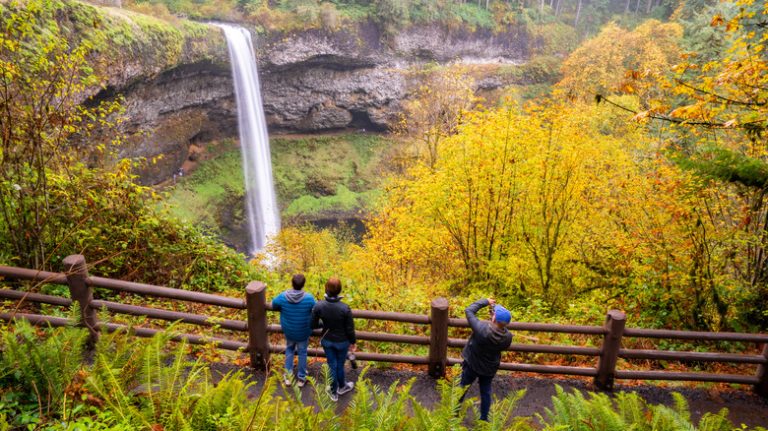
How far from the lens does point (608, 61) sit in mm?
33812

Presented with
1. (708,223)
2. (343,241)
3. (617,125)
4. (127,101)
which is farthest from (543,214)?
(127,101)

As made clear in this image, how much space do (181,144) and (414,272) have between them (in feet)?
89.2

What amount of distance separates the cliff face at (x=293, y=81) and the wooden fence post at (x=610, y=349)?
27198 millimetres

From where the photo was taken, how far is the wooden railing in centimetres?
599

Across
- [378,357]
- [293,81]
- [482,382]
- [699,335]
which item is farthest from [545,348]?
[293,81]

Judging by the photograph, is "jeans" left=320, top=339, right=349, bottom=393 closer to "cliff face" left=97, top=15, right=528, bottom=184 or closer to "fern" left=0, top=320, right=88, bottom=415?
"fern" left=0, top=320, right=88, bottom=415

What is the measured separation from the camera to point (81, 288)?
19.7 feet

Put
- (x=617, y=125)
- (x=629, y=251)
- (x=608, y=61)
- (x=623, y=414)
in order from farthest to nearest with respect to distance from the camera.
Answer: (x=608, y=61) < (x=617, y=125) < (x=629, y=251) < (x=623, y=414)

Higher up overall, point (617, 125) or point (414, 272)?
point (617, 125)

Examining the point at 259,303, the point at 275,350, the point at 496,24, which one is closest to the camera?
the point at 259,303

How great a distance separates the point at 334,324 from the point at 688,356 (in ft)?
15.7

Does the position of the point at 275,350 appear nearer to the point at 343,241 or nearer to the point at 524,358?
the point at 524,358

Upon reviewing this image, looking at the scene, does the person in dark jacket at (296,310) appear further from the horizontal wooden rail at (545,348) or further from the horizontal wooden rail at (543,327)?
the horizontal wooden rail at (545,348)

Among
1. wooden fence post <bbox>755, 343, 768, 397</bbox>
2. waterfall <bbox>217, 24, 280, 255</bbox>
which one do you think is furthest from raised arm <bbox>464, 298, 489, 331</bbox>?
waterfall <bbox>217, 24, 280, 255</bbox>
